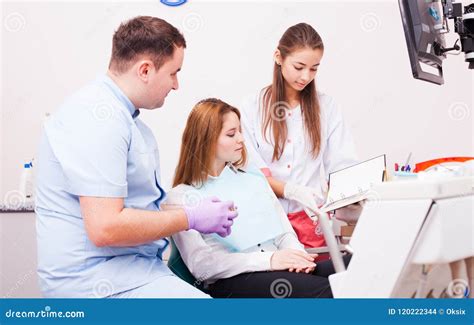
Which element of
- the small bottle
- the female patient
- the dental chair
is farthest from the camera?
the small bottle

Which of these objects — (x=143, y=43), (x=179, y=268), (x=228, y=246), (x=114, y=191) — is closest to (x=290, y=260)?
(x=228, y=246)

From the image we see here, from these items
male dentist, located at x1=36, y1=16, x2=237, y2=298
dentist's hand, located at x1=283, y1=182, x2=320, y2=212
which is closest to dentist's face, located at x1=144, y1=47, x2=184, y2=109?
male dentist, located at x1=36, y1=16, x2=237, y2=298

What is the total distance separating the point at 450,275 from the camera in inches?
44.3

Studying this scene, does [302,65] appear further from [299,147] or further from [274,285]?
[274,285]

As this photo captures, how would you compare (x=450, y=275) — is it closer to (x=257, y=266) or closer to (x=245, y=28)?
(x=257, y=266)

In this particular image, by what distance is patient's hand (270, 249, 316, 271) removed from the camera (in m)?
1.67

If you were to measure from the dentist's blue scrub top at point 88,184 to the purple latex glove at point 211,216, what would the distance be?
0.15 metres

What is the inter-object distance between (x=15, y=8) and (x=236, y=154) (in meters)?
1.82

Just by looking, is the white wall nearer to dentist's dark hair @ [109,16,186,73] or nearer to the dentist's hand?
the dentist's hand

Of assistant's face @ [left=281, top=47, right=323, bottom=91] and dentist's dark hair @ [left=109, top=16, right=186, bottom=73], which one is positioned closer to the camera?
dentist's dark hair @ [left=109, top=16, right=186, bottom=73]

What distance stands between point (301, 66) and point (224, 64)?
90 cm

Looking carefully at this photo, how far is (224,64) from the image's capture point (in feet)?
9.81

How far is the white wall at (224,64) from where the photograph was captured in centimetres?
298
